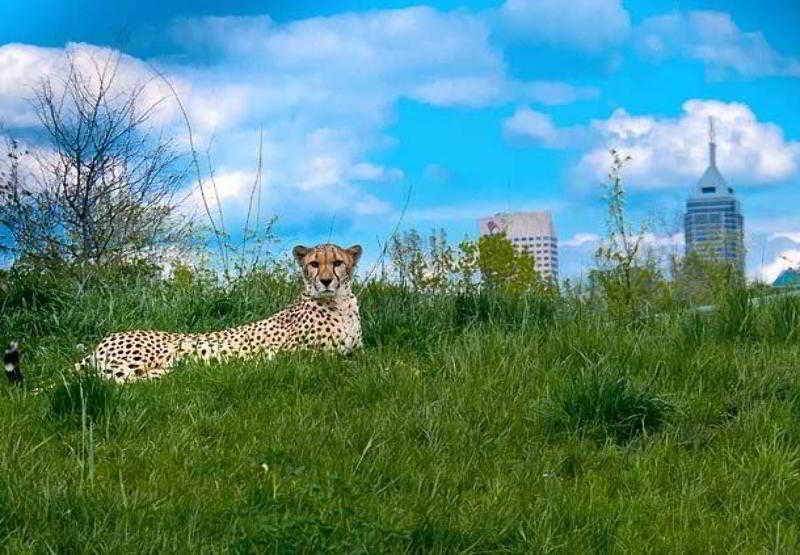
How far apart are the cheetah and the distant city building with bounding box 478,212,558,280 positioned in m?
5.14

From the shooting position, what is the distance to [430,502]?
12.0ft

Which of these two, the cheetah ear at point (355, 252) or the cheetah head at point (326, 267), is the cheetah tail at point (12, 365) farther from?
the cheetah ear at point (355, 252)

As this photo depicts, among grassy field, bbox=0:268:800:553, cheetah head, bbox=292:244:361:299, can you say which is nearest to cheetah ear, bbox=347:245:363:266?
cheetah head, bbox=292:244:361:299

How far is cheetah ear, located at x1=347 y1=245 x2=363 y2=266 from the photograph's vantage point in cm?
618

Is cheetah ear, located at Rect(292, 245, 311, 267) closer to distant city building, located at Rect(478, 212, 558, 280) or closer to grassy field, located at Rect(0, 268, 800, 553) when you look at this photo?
grassy field, located at Rect(0, 268, 800, 553)

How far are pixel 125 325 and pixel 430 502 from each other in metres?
4.62

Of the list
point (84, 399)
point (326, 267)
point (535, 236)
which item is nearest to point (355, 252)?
point (326, 267)

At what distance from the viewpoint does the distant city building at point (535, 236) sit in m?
12.1

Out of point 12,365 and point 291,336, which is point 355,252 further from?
point 12,365

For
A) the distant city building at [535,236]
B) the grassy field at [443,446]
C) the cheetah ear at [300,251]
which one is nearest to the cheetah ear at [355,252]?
the cheetah ear at [300,251]

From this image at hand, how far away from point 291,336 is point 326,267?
18.2 inches

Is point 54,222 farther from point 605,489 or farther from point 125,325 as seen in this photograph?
point 605,489

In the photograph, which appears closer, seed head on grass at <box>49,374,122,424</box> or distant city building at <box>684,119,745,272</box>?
seed head on grass at <box>49,374,122,424</box>

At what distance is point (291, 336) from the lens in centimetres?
612
